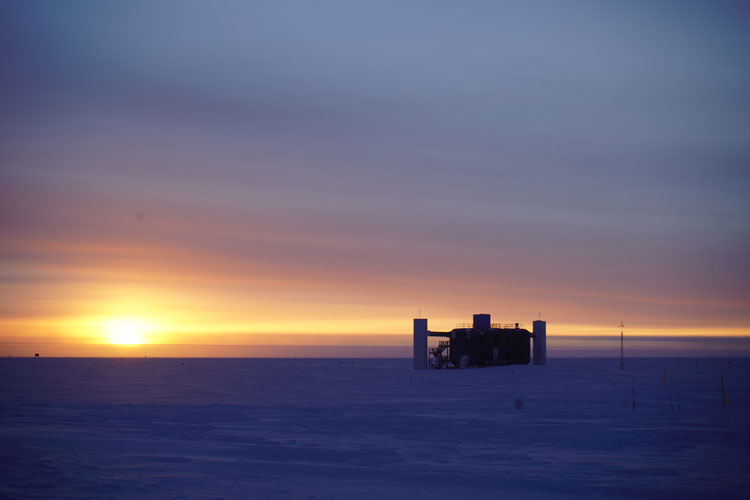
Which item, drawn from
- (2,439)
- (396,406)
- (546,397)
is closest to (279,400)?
(396,406)

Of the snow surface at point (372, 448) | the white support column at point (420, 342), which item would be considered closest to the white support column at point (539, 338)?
the white support column at point (420, 342)

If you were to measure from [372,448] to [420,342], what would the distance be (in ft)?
295

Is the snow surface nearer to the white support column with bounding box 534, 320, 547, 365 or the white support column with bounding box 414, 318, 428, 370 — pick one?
the white support column with bounding box 414, 318, 428, 370

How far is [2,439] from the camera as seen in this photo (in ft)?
93.0

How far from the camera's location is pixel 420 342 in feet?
387

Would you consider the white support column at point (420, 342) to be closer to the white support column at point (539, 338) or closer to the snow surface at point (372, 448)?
the white support column at point (539, 338)

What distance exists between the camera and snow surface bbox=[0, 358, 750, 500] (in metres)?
21.2

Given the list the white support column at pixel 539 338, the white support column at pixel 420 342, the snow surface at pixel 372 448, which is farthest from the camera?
the white support column at pixel 539 338

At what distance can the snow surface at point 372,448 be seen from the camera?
21.2 meters

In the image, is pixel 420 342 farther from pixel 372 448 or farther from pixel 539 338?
pixel 372 448

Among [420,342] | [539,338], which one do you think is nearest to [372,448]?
[420,342]

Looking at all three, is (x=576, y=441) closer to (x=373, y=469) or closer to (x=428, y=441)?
(x=428, y=441)

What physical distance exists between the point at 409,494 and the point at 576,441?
41.5 ft

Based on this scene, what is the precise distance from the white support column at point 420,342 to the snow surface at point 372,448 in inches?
2689
